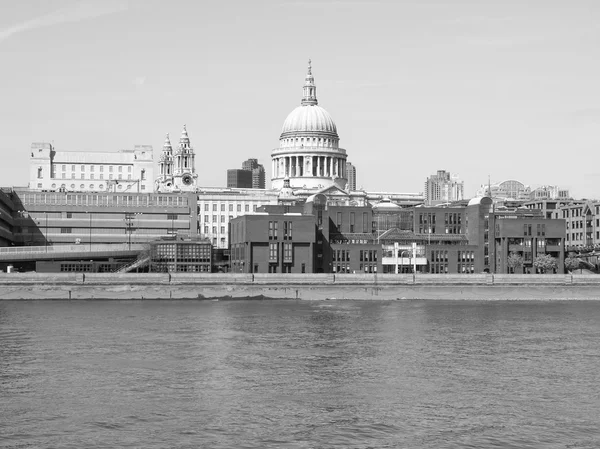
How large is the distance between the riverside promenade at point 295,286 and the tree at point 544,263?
9363 mm

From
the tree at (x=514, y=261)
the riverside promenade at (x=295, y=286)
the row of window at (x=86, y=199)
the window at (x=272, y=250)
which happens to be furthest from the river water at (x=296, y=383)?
the row of window at (x=86, y=199)

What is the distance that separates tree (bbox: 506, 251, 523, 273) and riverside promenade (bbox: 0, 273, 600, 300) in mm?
10158

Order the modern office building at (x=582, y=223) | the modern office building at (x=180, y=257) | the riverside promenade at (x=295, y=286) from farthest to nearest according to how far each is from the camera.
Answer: the modern office building at (x=582, y=223) → the modern office building at (x=180, y=257) → the riverside promenade at (x=295, y=286)

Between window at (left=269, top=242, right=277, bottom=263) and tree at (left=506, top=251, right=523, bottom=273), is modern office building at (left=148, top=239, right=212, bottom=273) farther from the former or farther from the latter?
tree at (left=506, top=251, right=523, bottom=273)

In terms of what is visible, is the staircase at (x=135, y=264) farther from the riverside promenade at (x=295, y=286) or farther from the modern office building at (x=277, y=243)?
the modern office building at (x=277, y=243)

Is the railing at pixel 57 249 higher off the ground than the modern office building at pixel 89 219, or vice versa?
the modern office building at pixel 89 219

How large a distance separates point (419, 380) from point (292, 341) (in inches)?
753

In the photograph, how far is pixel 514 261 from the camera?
488ft

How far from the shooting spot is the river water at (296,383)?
3959cm

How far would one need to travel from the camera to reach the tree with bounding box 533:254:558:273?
149 m

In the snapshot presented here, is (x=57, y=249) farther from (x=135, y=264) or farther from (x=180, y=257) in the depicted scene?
(x=180, y=257)

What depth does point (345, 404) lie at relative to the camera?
45812 millimetres

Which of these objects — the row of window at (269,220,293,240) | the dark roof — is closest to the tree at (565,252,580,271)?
the dark roof

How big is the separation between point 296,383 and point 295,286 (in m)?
76.9
